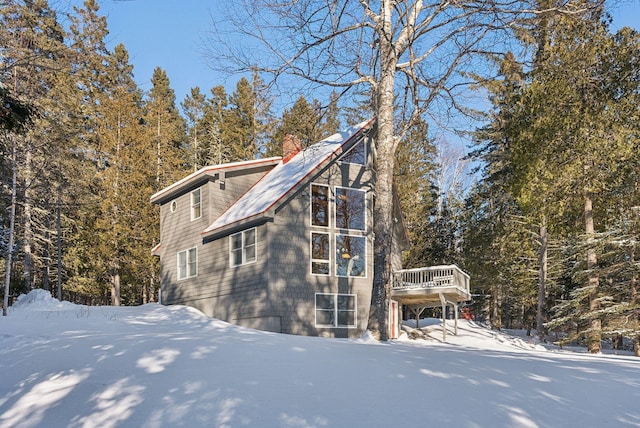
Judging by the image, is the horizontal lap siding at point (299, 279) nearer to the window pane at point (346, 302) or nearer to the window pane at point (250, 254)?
the window pane at point (346, 302)

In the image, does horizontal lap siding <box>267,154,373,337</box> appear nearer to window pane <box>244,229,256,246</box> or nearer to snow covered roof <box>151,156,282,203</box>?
window pane <box>244,229,256,246</box>

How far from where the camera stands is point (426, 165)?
30578 mm

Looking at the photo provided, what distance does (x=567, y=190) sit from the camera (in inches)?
615

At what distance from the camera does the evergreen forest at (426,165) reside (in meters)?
13.9

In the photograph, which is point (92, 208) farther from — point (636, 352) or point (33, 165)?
point (636, 352)

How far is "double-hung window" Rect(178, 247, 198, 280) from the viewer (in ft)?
61.0

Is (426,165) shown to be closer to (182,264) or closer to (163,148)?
(163,148)

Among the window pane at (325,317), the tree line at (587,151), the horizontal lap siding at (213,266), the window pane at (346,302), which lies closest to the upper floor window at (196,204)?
the horizontal lap siding at (213,266)

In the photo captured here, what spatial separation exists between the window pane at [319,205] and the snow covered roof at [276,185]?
0.78m

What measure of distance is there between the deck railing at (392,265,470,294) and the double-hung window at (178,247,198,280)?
301 inches

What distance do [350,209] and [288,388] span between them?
12430 mm

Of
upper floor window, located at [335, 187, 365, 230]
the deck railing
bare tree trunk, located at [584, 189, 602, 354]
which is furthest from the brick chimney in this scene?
bare tree trunk, located at [584, 189, 602, 354]

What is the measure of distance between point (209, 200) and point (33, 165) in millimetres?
8132

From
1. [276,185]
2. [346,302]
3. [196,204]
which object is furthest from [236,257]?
[346,302]
